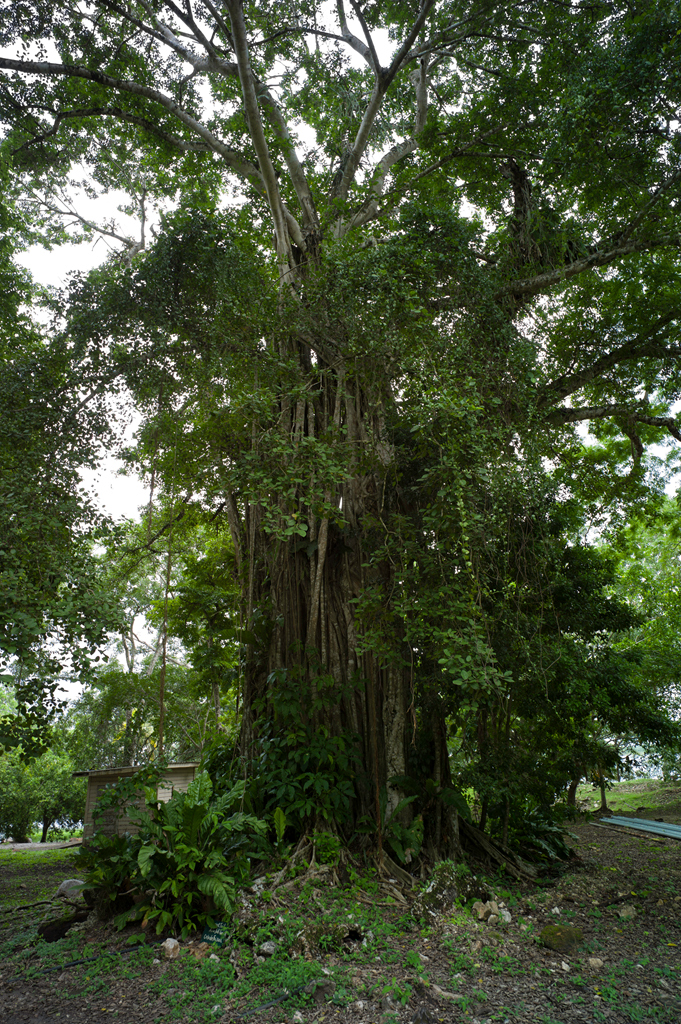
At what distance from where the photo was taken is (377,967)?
10.6ft

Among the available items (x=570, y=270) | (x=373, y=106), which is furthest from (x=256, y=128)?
(x=570, y=270)

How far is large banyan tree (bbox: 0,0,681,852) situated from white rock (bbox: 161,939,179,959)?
1.64 metres

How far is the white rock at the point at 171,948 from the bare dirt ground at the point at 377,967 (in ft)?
0.14

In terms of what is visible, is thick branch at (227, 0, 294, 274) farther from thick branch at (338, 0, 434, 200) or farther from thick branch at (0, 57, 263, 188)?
thick branch at (338, 0, 434, 200)

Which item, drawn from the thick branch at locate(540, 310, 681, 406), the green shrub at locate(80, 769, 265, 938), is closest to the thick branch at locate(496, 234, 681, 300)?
the thick branch at locate(540, 310, 681, 406)

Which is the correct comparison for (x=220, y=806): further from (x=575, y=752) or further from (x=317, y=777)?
(x=575, y=752)

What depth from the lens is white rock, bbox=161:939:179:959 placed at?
330 centimetres

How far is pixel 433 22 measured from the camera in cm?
650

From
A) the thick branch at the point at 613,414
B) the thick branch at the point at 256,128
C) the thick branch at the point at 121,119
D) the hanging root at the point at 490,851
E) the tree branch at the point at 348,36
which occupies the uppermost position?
the tree branch at the point at 348,36

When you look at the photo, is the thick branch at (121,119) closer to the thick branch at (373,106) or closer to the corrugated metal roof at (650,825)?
the thick branch at (373,106)

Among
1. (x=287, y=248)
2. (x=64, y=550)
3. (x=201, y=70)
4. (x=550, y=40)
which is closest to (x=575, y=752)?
(x=64, y=550)

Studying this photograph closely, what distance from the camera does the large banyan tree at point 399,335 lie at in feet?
14.9

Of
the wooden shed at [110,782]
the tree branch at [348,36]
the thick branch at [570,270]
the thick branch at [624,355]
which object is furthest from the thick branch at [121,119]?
the wooden shed at [110,782]

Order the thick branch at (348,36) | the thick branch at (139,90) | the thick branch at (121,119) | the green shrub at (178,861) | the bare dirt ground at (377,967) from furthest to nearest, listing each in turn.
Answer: the thick branch at (348,36) → the thick branch at (121,119) → the thick branch at (139,90) → the green shrub at (178,861) → the bare dirt ground at (377,967)
